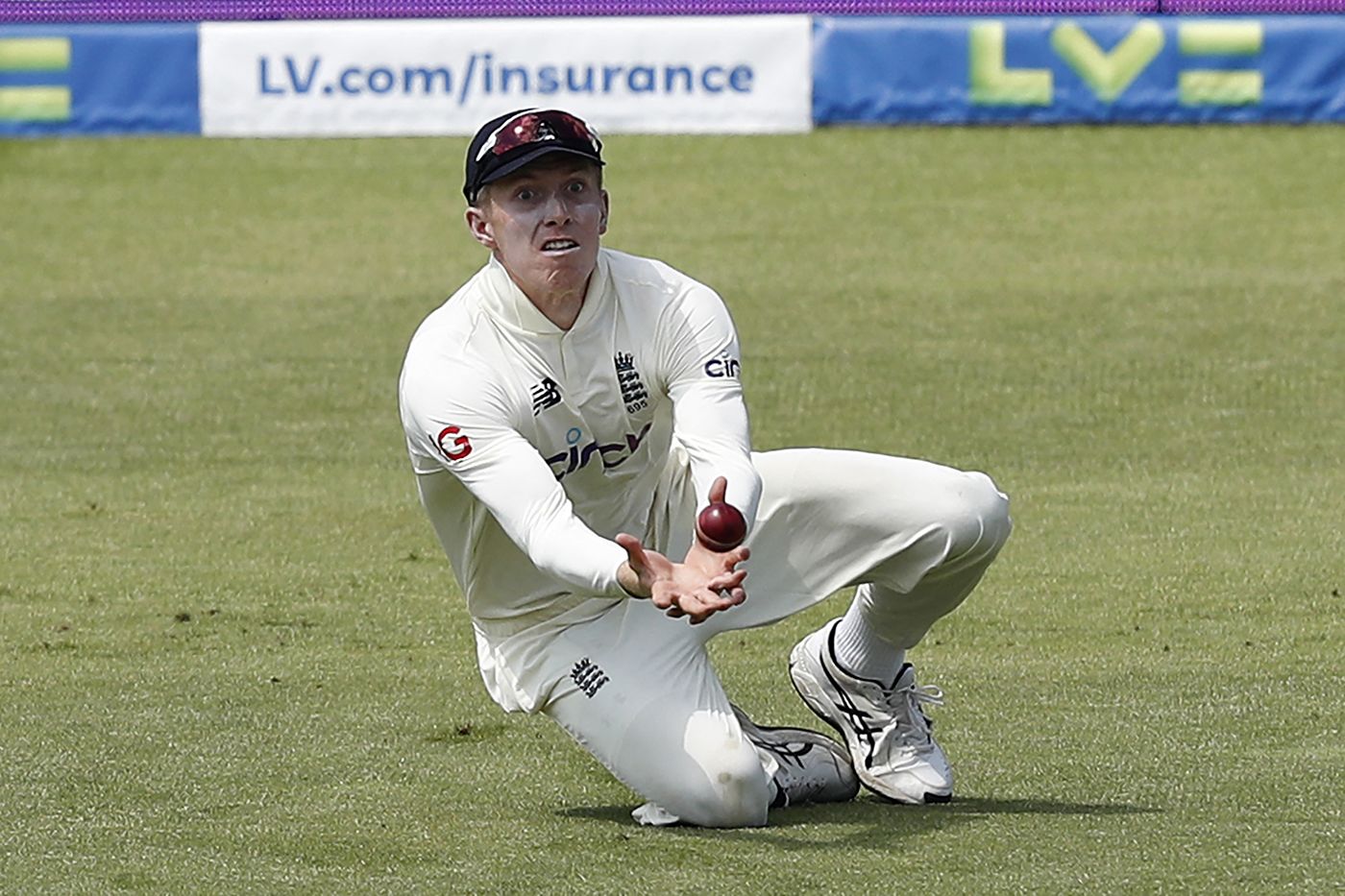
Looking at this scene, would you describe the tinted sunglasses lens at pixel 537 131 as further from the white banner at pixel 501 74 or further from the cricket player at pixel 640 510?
the white banner at pixel 501 74

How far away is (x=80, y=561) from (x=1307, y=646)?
415cm

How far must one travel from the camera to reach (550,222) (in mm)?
5219

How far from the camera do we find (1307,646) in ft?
22.7

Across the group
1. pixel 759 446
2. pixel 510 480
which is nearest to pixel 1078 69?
pixel 759 446

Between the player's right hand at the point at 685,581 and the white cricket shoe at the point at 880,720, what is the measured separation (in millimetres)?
957

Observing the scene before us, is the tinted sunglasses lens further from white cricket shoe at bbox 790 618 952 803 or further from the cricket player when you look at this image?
white cricket shoe at bbox 790 618 952 803

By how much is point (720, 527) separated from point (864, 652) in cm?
107

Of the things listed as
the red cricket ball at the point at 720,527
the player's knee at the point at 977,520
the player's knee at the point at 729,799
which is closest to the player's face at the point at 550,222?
the red cricket ball at the point at 720,527

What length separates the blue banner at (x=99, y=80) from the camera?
50.1ft

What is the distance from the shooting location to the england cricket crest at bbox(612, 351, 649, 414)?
17.5 ft

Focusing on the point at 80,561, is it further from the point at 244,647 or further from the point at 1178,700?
the point at 1178,700

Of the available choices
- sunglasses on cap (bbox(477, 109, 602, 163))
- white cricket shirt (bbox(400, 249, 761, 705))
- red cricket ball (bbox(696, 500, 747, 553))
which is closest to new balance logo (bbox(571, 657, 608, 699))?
white cricket shirt (bbox(400, 249, 761, 705))

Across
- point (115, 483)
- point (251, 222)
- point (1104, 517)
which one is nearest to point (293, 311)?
point (251, 222)

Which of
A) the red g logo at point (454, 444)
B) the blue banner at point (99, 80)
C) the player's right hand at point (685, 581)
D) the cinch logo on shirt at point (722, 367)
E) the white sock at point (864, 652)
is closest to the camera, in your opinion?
the player's right hand at point (685, 581)
